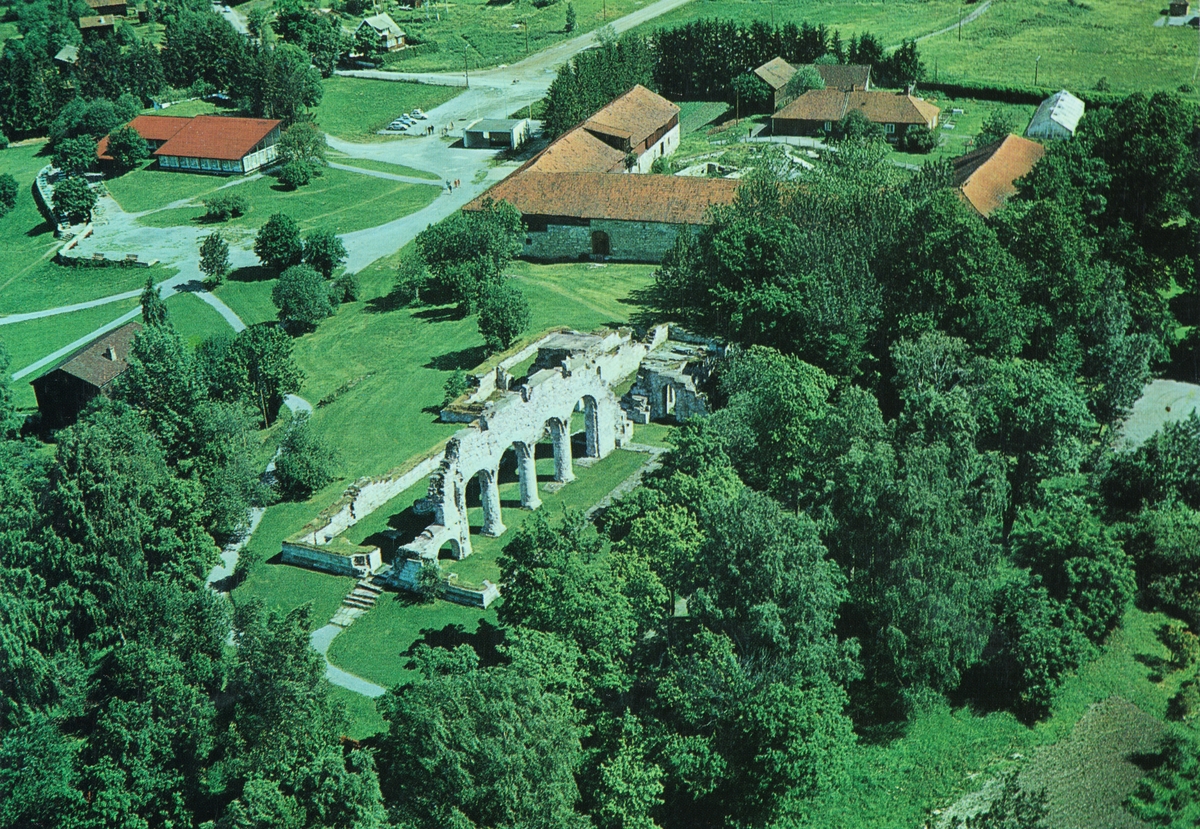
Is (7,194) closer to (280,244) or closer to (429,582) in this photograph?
(280,244)

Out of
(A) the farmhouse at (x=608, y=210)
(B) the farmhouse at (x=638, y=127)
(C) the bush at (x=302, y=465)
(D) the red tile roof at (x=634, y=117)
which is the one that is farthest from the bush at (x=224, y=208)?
(C) the bush at (x=302, y=465)

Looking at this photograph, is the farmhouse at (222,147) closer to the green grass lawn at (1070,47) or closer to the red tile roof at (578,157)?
the red tile roof at (578,157)

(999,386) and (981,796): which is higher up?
(999,386)

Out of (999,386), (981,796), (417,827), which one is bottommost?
(981,796)

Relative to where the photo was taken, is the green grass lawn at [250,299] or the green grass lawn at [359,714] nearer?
the green grass lawn at [359,714]

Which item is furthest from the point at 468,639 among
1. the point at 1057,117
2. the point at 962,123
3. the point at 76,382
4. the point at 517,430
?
the point at 962,123

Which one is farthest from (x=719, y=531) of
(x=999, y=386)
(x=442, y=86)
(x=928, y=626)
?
(x=442, y=86)

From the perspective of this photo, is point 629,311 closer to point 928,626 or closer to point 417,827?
point 928,626
